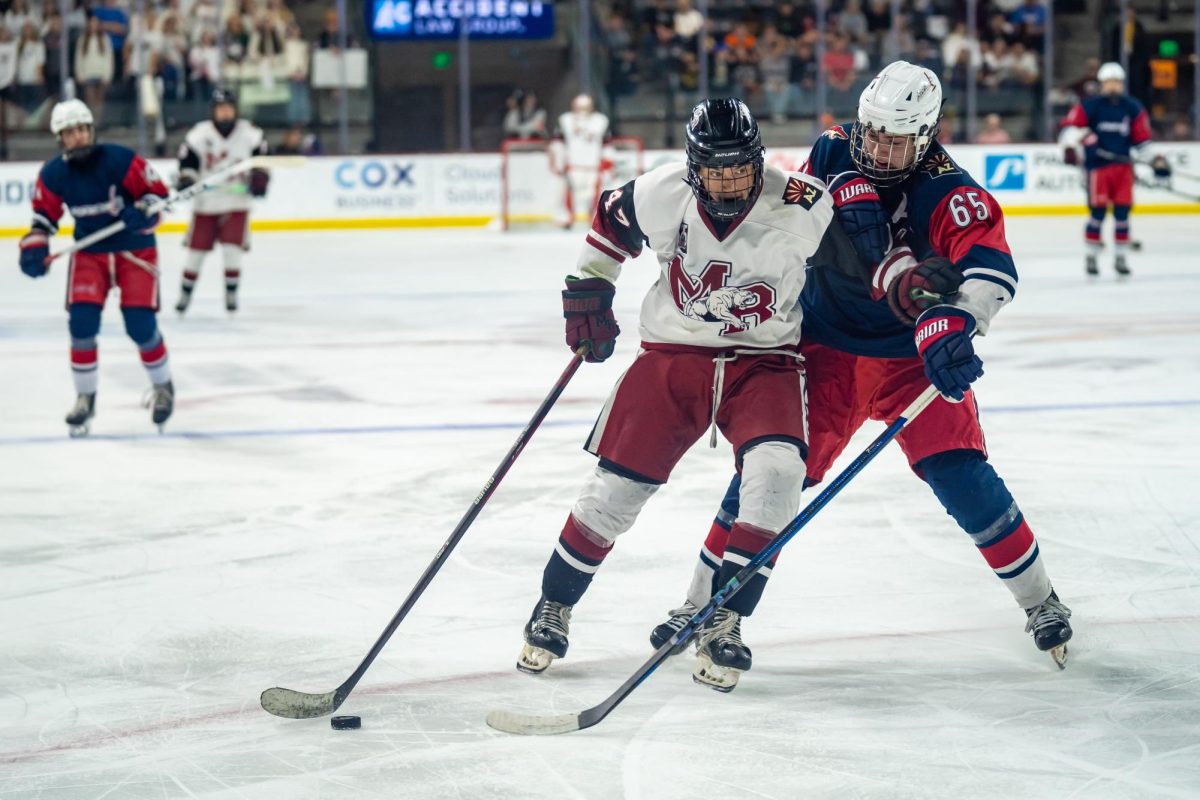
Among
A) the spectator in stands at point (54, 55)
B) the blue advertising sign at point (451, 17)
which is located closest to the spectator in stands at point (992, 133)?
the blue advertising sign at point (451, 17)

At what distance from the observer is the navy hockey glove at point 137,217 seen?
5227 millimetres

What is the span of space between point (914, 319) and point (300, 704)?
1.20m

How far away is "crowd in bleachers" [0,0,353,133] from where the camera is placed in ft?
44.7

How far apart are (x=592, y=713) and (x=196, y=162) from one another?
6.15 metres

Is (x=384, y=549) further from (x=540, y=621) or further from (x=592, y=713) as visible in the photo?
(x=592, y=713)

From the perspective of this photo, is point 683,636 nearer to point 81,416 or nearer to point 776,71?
point 81,416

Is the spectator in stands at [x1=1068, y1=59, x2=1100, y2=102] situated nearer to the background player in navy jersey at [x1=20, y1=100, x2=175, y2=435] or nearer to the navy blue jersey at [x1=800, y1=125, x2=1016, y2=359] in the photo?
the background player in navy jersey at [x1=20, y1=100, x2=175, y2=435]

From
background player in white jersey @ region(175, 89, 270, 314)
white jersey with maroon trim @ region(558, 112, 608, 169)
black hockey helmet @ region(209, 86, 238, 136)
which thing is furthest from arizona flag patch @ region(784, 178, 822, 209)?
white jersey with maroon trim @ region(558, 112, 608, 169)

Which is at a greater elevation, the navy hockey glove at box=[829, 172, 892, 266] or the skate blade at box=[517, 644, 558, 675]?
the navy hockey glove at box=[829, 172, 892, 266]

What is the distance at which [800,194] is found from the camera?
275 centimetres

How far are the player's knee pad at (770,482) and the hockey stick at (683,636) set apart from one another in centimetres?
3

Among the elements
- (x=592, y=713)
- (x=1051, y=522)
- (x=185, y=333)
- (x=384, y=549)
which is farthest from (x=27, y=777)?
(x=185, y=333)

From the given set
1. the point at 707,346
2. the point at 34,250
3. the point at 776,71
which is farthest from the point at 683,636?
the point at 776,71

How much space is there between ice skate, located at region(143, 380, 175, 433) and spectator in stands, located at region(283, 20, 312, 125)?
9.21 meters
